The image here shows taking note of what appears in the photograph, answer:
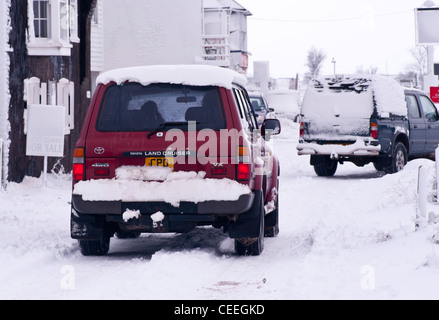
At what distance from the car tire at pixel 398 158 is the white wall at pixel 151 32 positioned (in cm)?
2038

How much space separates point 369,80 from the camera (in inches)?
748

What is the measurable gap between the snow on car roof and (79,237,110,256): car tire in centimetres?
169

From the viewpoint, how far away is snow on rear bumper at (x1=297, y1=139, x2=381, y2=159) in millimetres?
18953

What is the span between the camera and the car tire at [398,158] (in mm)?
19578

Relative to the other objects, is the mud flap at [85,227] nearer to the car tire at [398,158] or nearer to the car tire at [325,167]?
the car tire at [398,158]

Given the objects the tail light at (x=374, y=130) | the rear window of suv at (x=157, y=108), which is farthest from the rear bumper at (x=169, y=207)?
the tail light at (x=374, y=130)

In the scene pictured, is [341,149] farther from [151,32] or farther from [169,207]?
[151,32]

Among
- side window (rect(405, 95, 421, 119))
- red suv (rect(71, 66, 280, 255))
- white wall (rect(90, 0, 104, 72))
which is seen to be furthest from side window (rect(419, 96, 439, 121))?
white wall (rect(90, 0, 104, 72))

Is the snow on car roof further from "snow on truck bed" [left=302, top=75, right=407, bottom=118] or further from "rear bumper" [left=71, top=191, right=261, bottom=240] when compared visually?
"snow on truck bed" [left=302, top=75, right=407, bottom=118]

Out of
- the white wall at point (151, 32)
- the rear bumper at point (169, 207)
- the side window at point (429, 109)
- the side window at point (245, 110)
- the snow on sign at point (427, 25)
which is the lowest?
the rear bumper at point (169, 207)

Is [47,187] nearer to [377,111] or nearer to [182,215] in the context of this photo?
[377,111]

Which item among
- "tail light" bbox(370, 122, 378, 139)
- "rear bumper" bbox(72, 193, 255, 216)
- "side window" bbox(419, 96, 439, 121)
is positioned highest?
"side window" bbox(419, 96, 439, 121)

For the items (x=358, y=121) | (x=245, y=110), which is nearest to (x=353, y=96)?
(x=358, y=121)

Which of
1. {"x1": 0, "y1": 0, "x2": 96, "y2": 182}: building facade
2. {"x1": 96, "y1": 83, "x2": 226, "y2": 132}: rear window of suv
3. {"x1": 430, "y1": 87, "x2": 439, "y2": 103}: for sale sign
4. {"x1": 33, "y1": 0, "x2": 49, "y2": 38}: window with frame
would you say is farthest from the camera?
{"x1": 430, "y1": 87, "x2": 439, "y2": 103}: for sale sign
